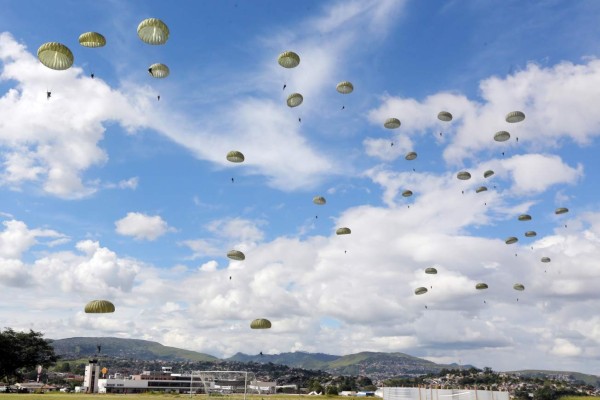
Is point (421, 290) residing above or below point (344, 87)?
below

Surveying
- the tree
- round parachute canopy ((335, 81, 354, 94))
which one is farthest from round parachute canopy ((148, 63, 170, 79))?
the tree

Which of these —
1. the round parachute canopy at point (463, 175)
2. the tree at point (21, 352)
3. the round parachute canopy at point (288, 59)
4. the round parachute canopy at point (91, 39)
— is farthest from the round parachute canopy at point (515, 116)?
the tree at point (21, 352)

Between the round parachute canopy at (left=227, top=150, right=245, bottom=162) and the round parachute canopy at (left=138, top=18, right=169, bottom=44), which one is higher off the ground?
the round parachute canopy at (left=138, top=18, right=169, bottom=44)

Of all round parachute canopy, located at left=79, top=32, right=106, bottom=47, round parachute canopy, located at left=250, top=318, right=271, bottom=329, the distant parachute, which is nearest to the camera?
round parachute canopy, located at left=79, top=32, right=106, bottom=47

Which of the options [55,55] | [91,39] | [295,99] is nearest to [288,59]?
[295,99]

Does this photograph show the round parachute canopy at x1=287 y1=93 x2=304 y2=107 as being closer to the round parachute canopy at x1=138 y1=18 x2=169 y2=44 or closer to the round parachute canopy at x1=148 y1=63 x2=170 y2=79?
the round parachute canopy at x1=148 y1=63 x2=170 y2=79

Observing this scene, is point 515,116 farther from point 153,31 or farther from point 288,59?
point 153,31

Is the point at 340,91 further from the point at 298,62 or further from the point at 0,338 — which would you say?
the point at 0,338
